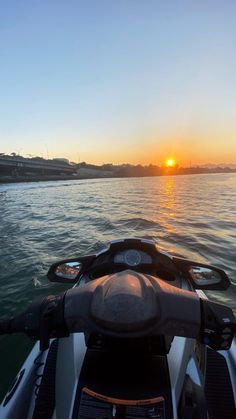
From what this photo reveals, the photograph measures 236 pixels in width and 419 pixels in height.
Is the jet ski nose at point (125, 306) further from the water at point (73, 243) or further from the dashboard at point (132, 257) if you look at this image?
the water at point (73, 243)

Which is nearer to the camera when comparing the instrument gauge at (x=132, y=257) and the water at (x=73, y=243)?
the instrument gauge at (x=132, y=257)

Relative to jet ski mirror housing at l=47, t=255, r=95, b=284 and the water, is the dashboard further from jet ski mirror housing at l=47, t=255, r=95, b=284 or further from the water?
the water

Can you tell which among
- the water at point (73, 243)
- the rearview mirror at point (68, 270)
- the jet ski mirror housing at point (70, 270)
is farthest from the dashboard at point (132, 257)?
the water at point (73, 243)

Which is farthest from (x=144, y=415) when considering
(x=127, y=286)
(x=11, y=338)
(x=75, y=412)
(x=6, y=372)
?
(x=11, y=338)

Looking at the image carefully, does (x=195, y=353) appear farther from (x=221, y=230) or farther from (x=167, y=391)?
(x=221, y=230)

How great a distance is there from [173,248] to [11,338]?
678 centimetres

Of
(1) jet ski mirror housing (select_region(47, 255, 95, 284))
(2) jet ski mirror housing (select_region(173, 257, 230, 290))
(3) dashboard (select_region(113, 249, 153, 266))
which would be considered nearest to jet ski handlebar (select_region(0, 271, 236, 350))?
(3) dashboard (select_region(113, 249, 153, 266))

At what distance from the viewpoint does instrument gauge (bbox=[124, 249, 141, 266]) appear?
10.3ft

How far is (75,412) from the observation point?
166cm

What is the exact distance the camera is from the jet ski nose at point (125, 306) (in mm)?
1608

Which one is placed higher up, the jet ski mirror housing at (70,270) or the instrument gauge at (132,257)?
the instrument gauge at (132,257)

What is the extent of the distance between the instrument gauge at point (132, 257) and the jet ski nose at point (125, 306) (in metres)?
1.30

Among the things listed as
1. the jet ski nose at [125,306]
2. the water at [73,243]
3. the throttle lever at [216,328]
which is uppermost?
the jet ski nose at [125,306]

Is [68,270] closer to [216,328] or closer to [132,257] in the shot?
[132,257]
